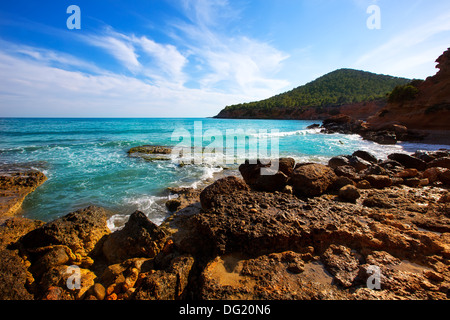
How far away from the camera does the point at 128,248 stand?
12.9 feet

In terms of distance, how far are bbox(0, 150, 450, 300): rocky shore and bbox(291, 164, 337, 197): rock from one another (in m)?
1.00

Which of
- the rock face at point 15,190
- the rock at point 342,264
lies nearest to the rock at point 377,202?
the rock at point 342,264

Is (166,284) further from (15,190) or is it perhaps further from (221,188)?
(15,190)

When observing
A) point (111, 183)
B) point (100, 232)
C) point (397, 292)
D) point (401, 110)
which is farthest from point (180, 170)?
point (401, 110)

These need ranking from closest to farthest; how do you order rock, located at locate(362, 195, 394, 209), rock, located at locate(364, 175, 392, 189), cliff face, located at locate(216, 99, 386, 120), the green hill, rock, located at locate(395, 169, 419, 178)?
rock, located at locate(362, 195, 394, 209), rock, located at locate(364, 175, 392, 189), rock, located at locate(395, 169, 419, 178), cliff face, located at locate(216, 99, 386, 120), the green hill

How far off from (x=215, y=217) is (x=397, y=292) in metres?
2.76

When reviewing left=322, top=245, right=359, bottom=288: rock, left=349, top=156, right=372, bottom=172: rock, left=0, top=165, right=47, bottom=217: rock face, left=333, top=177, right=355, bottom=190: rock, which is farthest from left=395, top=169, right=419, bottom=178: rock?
left=0, top=165, right=47, bottom=217: rock face

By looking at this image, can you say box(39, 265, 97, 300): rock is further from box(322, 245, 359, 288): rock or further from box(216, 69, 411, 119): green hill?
box(216, 69, 411, 119): green hill

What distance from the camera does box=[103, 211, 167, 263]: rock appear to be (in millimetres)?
3902

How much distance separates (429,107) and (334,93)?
73231mm

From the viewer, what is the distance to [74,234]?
161 inches

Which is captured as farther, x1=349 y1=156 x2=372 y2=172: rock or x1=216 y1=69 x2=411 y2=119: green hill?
x1=216 y1=69 x2=411 y2=119: green hill

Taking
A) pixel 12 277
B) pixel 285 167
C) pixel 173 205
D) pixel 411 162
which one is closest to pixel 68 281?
pixel 12 277
